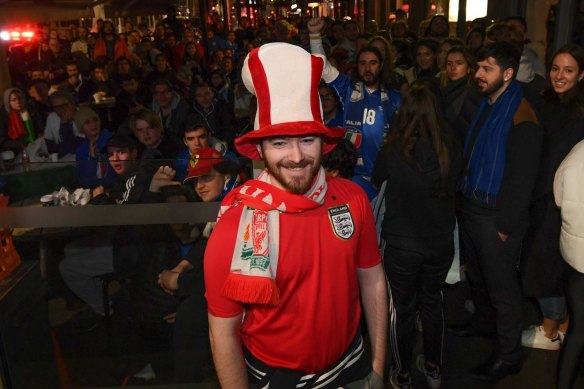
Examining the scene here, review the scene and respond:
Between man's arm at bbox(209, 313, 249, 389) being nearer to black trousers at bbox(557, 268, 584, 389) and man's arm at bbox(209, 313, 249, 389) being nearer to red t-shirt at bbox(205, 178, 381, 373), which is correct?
red t-shirt at bbox(205, 178, 381, 373)

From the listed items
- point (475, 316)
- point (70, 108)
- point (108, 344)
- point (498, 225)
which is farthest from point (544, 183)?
point (70, 108)

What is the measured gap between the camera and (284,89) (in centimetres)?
188

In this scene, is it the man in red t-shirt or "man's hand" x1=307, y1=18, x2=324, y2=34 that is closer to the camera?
the man in red t-shirt

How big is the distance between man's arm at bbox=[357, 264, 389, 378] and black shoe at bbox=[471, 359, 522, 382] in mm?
1702

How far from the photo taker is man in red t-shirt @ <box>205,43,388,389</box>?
1880 mm

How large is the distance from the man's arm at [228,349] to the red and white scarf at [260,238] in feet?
0.45

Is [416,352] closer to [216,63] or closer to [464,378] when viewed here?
[464,378]

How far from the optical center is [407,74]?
7.24 metres

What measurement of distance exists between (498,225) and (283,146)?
6.23 feet

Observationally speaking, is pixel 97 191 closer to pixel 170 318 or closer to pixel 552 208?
pixel 170 318

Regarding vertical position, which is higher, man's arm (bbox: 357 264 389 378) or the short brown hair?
the short brown hair

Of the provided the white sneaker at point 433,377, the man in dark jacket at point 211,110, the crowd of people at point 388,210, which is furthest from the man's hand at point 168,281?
the man in dark jacket at point 211,110

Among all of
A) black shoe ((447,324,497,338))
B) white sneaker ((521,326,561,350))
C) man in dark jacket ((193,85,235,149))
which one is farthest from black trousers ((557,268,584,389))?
man in dark jacket ((193,85,235,149))

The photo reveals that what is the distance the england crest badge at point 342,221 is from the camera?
2.02 m
